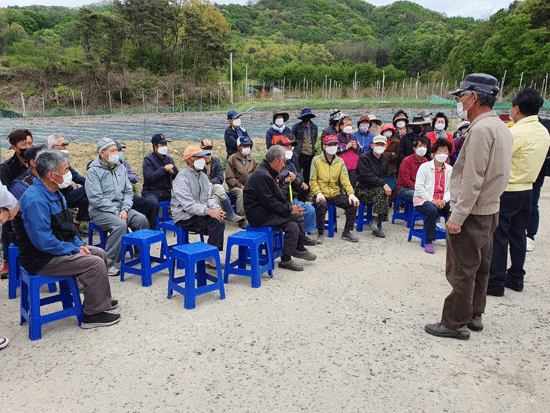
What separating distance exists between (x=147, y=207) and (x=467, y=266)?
13.5ft

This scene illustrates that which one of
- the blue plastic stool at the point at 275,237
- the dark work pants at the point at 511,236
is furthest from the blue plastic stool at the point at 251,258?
the dark work pants at the point at 511,236

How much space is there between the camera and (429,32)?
88312 millimetres

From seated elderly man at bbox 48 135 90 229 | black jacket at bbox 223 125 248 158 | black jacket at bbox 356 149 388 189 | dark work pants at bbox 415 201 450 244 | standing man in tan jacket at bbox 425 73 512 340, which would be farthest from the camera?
black jacket at bbox 223 125 248 158

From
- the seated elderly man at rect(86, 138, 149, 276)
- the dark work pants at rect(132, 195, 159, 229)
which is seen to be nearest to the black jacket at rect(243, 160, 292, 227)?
the seated elderly man at rect(86, 138, 149, 276)

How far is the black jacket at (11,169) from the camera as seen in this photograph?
4.51 meters

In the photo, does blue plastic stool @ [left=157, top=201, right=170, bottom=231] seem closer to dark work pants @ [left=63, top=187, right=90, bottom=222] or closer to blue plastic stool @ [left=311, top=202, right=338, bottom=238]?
dark work pants @ [left=63, top=187, right=90, bottom=222]

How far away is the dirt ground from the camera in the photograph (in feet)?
7.93

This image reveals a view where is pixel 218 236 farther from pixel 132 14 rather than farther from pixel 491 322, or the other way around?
pixel 132 14

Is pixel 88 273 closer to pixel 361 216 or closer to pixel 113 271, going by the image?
pixel 113 271

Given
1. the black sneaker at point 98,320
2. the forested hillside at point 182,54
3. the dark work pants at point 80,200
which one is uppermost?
the forested hillside at point 182,54

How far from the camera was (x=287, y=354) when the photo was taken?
114 inches

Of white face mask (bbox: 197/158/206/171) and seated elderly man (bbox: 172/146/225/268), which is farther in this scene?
white face mask (bbox: 197/158/206/171)

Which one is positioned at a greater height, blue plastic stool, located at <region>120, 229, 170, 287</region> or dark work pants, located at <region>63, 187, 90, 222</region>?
dark work pants, located at <region>63, 187, 90, 222</region>

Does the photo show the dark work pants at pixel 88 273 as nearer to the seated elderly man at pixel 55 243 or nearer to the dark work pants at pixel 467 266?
the seated elderly man at pixel 55 243
